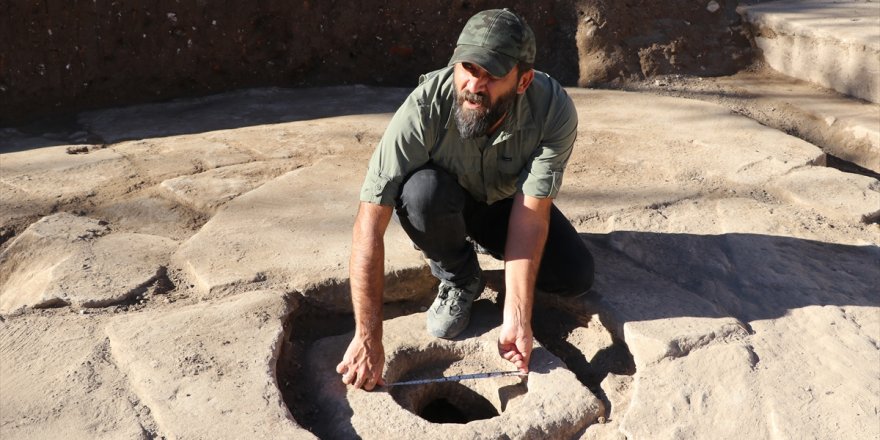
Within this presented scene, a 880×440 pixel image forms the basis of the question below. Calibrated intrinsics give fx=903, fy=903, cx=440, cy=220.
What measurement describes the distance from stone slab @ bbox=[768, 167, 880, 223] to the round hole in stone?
157 centimetres

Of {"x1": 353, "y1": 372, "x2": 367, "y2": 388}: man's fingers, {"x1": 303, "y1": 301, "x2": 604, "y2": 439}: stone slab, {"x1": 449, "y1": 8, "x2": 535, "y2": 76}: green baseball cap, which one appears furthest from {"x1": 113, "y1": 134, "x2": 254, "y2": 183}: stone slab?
{"x1": 449, "y1": 8, "x2": 535, "y2": 76}: green baseball cap

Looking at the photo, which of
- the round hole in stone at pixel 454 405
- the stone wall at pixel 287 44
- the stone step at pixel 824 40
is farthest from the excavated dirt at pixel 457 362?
the stone step at pixel 824 40

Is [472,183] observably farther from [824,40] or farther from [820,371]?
[824,40]

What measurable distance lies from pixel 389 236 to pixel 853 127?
242 cm

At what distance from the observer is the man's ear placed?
7.48 feet

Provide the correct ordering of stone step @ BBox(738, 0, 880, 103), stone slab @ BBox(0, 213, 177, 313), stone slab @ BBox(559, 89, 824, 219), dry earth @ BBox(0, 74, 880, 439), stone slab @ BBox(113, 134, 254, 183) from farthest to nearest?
stone step @ BBox(738, 0, 880, 103), stone slab @ BBox(113, 134, 254, 183), stone slab @ BBox(559, 89, 824, 219), stone slab @ BBox(0, 213, 177, 313), dry earth @ BBox(0, 74, 880, 439)

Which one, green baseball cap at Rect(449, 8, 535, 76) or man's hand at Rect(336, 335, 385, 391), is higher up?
green baseball cap at Rect(449, 8, 535, 76)

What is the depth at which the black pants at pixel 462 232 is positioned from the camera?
2.33 m

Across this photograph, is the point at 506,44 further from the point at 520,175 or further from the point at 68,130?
the point at 68,130

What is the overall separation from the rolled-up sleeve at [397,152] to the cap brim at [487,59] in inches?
7.1

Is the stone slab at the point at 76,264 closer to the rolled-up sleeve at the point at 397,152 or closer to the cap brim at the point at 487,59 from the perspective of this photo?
the rolled-up sleeve at the point at 397,152

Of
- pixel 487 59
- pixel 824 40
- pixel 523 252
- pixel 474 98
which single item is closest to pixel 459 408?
pixel 523 252

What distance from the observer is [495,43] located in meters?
2.15

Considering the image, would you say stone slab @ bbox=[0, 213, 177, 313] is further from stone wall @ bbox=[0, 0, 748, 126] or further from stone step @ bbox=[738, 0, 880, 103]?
stone step @ bbox=[738, 0, 880, 103]
